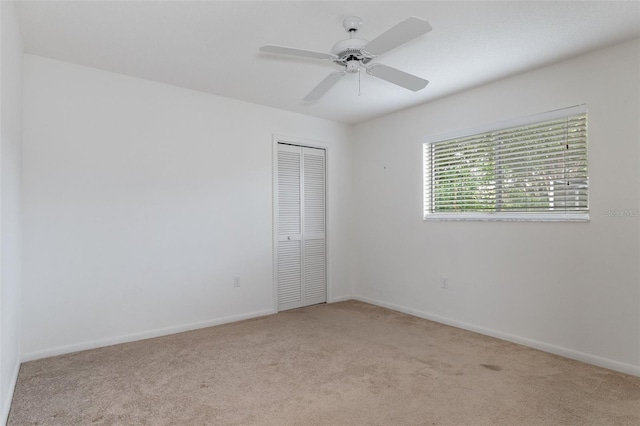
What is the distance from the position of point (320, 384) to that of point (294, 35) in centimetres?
242

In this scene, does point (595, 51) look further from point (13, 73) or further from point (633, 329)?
point (13, 73)

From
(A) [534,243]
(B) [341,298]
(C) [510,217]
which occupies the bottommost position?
(B) [341,298]

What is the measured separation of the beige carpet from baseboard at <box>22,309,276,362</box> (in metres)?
0.09

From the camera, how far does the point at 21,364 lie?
2.78 m

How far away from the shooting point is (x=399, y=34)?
1946 millimetres

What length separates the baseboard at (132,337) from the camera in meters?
2.92

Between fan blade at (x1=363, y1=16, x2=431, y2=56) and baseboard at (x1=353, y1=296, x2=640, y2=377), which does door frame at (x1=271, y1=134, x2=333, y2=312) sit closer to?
baseboard at (x1=353, y1=296, x2=640, y2=377)

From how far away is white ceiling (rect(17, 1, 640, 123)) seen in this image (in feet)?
7.38

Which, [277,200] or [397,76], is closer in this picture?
[397,76]

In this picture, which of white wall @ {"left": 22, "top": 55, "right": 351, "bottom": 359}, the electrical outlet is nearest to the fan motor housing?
white wall @ {"left": 22, "top": 55, "right": 351, "bottom": 359}

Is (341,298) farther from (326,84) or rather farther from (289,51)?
(289,51)

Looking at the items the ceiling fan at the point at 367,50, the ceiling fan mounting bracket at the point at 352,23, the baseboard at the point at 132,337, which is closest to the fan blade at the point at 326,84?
the ceiling fan at the point at 367,50

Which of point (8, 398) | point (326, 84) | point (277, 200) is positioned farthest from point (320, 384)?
point (277, 200)

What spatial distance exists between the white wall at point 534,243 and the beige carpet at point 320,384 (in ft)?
0.84
